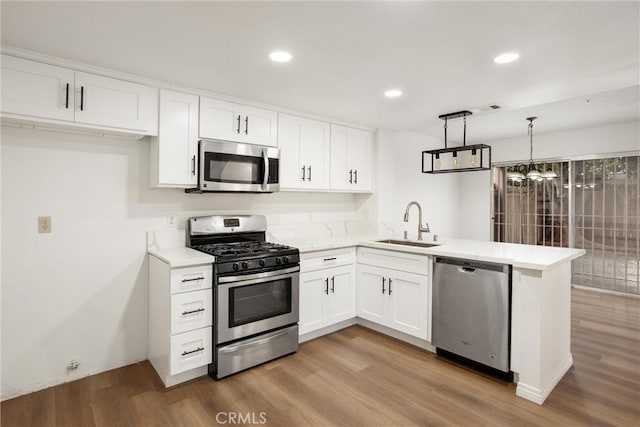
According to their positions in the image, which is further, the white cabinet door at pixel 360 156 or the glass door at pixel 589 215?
the glass door at pixel 589 215

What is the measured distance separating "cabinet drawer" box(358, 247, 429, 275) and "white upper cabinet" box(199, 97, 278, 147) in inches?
58.2

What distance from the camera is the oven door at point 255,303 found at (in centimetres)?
262

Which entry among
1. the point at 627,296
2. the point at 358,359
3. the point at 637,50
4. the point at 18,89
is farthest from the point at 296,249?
the point at 627,296

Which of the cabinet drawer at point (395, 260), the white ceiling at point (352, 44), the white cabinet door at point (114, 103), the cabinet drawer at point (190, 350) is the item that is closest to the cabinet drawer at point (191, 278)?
the cabinet drawer at point (190, 350)

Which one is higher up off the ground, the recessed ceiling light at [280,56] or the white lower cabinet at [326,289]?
the recessed ceiling light at [280,56]

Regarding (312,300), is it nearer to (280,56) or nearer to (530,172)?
(280,56)

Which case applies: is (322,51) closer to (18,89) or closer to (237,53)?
(237,53)

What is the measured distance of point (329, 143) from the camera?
12.8 feet

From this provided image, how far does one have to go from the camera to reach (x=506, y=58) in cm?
230

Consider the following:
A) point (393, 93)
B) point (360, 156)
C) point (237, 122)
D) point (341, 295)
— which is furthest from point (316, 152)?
point (341, 295)

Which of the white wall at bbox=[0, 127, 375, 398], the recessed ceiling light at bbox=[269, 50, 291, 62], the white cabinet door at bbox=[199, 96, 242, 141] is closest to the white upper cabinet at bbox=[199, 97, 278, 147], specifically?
the white cabinet door at bbox=[199, 96, 242, 141]

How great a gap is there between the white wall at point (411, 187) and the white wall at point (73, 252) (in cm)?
252

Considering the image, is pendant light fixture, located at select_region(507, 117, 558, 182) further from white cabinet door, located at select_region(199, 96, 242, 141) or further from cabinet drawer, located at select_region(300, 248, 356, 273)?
white cabinet door, located at select_region(199, 96, 242, 141)

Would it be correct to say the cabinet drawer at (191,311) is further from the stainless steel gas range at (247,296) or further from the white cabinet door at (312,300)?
the white cabinet door at (312,300)
